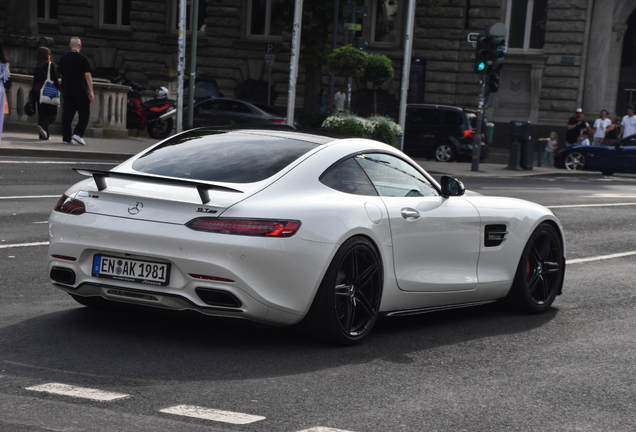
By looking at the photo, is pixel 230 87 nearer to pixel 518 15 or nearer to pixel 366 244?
pixel 518 15

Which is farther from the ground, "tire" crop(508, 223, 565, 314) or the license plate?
the license plate

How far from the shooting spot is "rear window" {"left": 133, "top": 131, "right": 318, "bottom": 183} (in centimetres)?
588

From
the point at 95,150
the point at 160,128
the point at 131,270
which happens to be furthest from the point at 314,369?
the point at 160,128

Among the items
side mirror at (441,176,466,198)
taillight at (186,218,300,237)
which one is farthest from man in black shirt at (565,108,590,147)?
taillight at (186,218,300,237)

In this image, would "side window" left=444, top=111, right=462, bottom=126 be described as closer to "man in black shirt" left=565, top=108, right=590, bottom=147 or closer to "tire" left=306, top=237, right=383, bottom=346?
"man in black shirt" left=565, top=108, right=590, bottom=147

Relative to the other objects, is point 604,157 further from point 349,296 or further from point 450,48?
point 349,296

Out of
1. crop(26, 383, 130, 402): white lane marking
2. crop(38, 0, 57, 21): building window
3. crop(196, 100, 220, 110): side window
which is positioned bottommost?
crop(196, 100, 220, 110): side window

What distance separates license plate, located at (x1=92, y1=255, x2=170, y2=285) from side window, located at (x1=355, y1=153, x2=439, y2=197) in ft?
5.08

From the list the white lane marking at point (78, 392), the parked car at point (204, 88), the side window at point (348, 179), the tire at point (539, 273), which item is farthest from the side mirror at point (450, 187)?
the parked car at point (204, 88)

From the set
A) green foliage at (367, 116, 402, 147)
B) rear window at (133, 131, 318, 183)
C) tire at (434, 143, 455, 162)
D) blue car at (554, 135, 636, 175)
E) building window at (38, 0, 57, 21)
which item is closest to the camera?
rear window at (133, 131, 318, 183)

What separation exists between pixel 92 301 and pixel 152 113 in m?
20.8

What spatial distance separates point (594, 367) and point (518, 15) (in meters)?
36.7

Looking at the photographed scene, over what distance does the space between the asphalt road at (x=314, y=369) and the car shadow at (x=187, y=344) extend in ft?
0.04

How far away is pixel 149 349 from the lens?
554 cm
